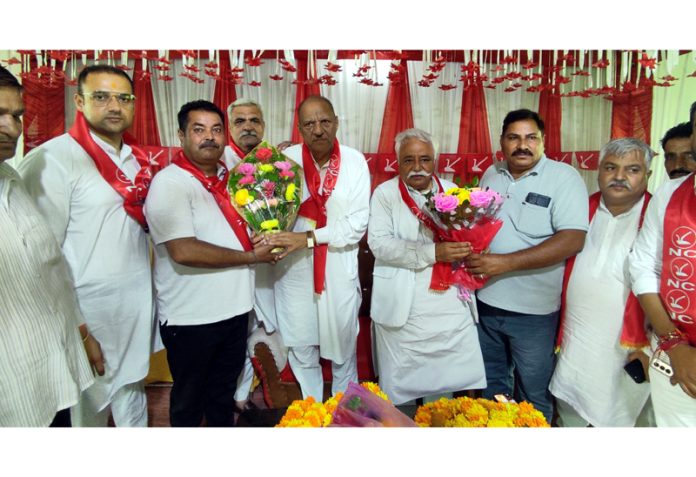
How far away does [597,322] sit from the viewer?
1.77 m

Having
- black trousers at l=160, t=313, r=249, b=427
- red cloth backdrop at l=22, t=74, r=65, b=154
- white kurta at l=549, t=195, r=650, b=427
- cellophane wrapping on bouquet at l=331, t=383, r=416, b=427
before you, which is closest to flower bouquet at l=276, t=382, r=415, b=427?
cellophane wrapping on bouquet at l=331, t=383, r=416, b=427

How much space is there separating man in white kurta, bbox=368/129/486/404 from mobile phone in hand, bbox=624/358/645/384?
2.09ft

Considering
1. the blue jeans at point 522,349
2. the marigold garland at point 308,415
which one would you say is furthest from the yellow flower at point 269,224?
the blue jeans at point 522,349

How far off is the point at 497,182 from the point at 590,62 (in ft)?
1.95

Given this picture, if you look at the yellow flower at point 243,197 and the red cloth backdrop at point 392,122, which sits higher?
the red cloth backdrop at point 392,122

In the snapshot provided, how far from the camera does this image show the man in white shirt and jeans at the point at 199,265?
174 centimetres

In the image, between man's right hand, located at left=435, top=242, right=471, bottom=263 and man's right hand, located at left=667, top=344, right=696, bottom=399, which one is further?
man's right hand, located at left=435, top=242, right=471, bottom=263

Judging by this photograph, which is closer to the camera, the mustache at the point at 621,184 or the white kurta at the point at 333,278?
the mustache at the point at 621,184

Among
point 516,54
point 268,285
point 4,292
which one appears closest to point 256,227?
point 268,285

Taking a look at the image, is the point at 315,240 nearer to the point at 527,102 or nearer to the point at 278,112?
the point at 278,112

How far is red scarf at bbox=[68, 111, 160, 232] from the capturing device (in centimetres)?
158

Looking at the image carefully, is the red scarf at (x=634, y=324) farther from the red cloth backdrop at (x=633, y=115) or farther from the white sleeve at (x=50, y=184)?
the white sleeve at (x=50, y=184)

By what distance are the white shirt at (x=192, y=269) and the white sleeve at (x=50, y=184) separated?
292mm

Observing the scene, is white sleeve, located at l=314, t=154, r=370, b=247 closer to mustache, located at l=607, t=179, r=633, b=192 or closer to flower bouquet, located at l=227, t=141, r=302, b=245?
flower bouquet, located at l=227, t=141, r=302, b=245
